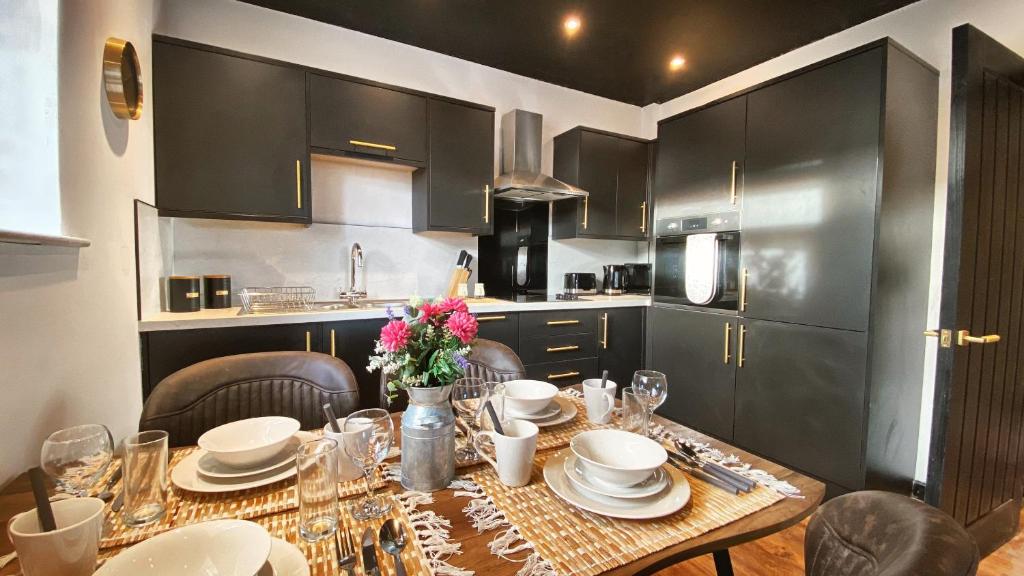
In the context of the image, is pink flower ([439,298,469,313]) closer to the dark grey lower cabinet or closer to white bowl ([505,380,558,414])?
white bowl ([505,380,558,414])

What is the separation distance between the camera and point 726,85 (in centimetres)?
318

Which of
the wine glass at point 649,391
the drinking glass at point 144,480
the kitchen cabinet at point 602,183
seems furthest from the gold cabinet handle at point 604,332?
the drinking glass at point 144,480

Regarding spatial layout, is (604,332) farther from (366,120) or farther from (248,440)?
(248,440)

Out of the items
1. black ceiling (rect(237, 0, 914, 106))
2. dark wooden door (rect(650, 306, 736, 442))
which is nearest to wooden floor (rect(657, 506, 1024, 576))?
dark wooden door (rect(650, 306, 736, 442))

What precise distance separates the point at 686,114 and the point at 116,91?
9.23 feet

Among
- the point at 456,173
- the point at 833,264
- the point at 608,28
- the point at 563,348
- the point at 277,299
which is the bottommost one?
the point at 563,348

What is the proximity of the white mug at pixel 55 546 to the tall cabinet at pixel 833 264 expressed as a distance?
249 cm

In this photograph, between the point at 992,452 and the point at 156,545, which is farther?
the point at 992,452

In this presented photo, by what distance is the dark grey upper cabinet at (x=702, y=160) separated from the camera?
2.45 meters

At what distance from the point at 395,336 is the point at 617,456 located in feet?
1.65

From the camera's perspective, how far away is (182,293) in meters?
2.02

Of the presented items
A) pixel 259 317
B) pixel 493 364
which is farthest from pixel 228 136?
pixel 493 364

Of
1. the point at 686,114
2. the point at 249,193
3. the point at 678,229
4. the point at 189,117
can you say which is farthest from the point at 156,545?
the point at 686,114

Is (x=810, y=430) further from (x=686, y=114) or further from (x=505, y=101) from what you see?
(x=505, y=101)
